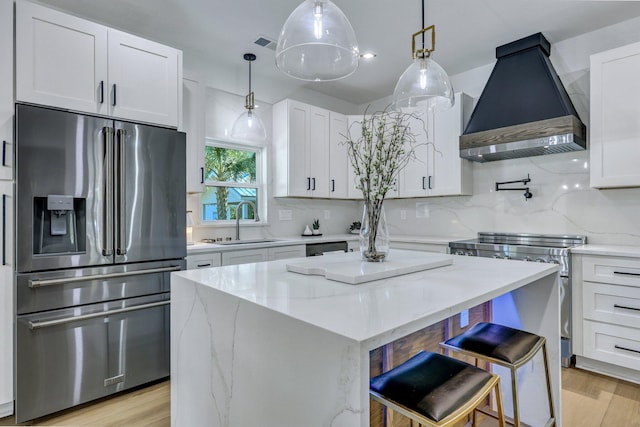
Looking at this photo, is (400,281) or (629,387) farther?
(629,387)

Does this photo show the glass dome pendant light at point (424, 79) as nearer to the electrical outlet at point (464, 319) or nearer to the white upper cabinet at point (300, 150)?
the electrical outlet at point (464, 319)

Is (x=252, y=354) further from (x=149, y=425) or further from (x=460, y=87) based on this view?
(x=460, y=87)

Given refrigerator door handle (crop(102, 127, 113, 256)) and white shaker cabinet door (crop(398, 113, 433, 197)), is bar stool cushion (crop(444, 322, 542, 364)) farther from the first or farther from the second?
white shaker cabinet door (crop(398, 113, 433, 197))

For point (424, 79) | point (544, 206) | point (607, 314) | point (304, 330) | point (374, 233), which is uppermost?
point (424, 79)

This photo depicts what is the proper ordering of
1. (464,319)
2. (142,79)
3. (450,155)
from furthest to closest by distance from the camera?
1. (450,155)
2. (142,79)
3. (464,319)

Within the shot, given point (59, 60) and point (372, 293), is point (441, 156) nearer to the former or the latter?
point (372, 293)

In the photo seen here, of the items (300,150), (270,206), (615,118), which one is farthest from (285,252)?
(615,118)

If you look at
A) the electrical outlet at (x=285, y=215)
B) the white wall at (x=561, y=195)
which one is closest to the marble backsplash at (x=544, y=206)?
the white wall at (x=561, y=195)

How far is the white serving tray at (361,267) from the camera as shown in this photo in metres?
1.34

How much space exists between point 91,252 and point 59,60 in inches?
46.9

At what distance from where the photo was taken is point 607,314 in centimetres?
248

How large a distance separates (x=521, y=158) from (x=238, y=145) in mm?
2897

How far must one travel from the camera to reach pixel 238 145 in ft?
12.3

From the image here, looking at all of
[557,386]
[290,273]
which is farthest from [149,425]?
[557,386]
